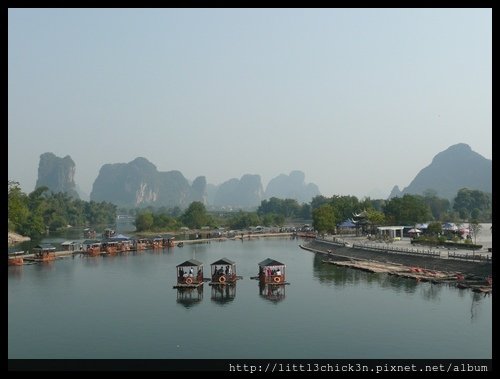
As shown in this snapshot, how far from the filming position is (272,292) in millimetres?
20906

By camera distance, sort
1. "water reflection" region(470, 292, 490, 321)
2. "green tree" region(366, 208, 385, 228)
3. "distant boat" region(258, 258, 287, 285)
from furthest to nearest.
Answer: "green tree" region(366, 208, 385, 228) → "distant boat" region(258, 258, 287, 285) → "water reflection" region(470, 292, 490, 321)

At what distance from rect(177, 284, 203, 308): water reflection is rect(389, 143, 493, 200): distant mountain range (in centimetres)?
11257

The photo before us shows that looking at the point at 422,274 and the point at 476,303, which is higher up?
the point at 422,274

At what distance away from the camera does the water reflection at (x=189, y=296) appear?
1919 cm

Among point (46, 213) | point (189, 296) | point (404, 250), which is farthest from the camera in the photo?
point (46, 213)

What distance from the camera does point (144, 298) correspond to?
65.3 feet

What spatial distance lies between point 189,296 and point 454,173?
433 feet

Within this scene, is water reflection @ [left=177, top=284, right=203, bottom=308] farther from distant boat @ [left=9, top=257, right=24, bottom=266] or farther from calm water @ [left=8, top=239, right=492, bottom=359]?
distant boat @ [left=9, top=257, right=24, bottom=266]

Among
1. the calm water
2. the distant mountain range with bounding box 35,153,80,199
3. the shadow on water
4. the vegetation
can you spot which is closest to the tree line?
the vegetation

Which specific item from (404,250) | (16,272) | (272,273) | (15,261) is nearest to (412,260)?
(404,250)

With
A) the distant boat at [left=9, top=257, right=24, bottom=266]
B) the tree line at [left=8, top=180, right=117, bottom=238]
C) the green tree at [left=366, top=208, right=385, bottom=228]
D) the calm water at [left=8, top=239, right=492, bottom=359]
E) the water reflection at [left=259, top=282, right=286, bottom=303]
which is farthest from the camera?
the green tree at [left=366, top=208, right=385, bottom=228]

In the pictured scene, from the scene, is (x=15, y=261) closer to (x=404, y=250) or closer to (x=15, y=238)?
(x=15, y=238)

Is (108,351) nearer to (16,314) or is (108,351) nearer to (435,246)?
(16,314)

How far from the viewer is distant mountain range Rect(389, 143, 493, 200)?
12988 cm
